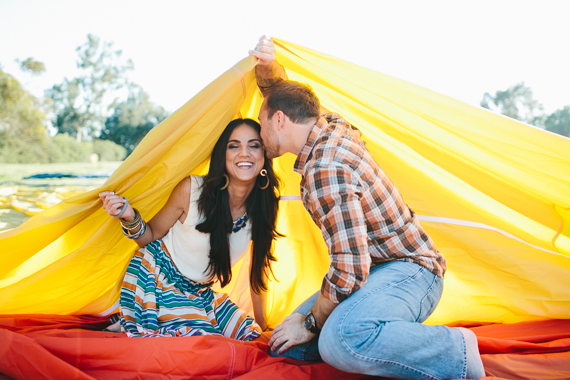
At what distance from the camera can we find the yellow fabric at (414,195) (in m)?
2.18

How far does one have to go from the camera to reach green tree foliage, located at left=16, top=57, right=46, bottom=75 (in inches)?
1372

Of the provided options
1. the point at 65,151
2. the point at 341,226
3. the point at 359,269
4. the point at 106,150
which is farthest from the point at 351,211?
the point at 106,150

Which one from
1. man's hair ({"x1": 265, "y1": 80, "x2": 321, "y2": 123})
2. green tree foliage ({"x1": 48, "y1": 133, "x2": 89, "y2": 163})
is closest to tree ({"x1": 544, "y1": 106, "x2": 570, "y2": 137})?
man's hair ({"x1": 265, "y1": 80, "x2": 321, "y2": 123})

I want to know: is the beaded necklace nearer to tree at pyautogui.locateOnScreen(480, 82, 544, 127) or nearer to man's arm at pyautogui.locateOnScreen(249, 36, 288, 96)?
man's arm at pyautogui.locateOnScreen(249, 36, 288, 96)

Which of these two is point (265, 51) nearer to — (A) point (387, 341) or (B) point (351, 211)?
(B) point (351, 211)

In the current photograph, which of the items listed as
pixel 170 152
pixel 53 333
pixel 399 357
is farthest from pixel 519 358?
pixel 53 333

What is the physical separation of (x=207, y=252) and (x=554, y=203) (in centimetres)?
211

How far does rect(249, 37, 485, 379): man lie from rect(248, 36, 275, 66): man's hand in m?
0.25

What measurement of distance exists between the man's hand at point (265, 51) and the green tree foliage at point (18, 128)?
1265 inches

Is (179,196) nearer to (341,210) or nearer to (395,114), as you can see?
(341,210)

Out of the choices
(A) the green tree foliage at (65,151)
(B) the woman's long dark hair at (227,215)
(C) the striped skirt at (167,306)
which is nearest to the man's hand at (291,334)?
(C) the striped skirt at (167,306)

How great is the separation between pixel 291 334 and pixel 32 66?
42.0 m

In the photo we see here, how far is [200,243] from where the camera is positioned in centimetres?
246

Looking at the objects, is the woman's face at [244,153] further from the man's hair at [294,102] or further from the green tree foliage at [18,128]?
the green tree foliage at [18,128]
